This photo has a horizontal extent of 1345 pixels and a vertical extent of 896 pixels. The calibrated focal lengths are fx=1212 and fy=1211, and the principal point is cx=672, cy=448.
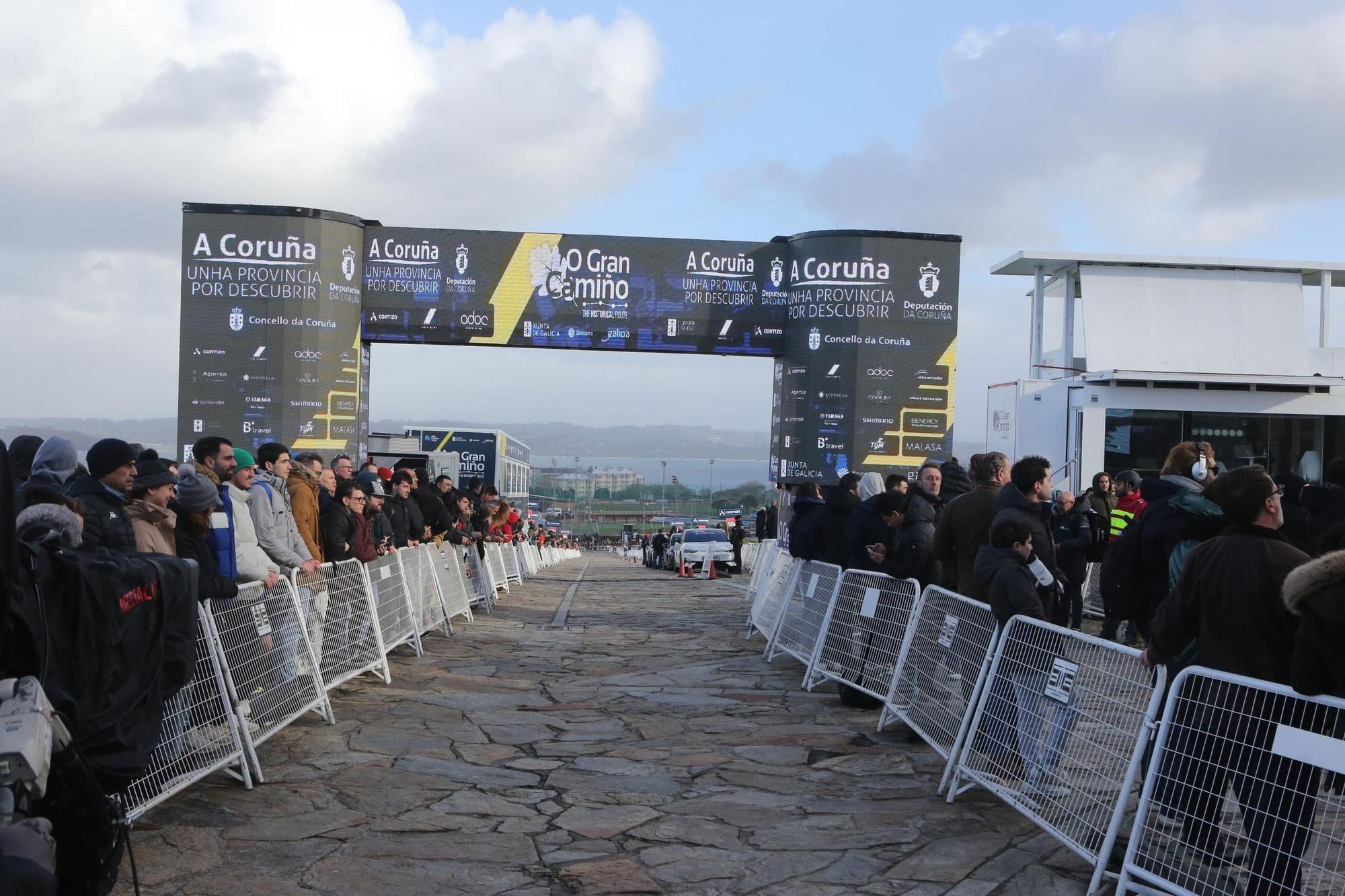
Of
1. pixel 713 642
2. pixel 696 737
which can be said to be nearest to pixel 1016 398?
pixel 713 642

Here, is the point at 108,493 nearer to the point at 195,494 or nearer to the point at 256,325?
the point at 195,494

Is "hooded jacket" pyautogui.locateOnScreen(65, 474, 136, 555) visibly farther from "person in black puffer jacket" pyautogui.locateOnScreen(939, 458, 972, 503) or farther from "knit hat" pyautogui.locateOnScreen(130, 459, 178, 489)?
"person in black puffer jacket" pyautogui.locateOnScreen(939, 458, 972, 503)

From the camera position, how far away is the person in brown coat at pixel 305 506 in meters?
9.70

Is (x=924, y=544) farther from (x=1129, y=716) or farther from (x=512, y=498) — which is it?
(x=512, y=498)

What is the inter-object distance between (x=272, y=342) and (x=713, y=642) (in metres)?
12.2

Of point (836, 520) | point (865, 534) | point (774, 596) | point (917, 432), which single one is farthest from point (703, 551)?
point (865, 534)

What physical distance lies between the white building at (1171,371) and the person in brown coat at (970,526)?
13595 millimetres

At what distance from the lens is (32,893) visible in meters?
2.74

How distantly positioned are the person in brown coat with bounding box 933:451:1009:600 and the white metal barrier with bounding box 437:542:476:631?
22.9ft

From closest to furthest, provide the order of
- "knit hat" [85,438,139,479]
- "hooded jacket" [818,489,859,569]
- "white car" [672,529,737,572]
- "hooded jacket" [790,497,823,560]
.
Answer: "knit hat" [85,438,139,479] < "hooded jacket" [818,489,859,569] < "hooded jacket" [790,497,823,560] < "white car" [672,529,737,572]

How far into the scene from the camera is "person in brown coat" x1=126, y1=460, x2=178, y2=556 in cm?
641

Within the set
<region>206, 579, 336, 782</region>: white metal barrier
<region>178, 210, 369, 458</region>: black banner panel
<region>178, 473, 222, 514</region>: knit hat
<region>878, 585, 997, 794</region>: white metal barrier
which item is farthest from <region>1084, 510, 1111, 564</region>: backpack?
<region>178, 210, 369, 458</region>: black banner panel

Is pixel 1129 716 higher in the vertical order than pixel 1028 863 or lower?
higher

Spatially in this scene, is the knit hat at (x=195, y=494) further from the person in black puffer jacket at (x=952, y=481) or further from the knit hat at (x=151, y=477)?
the person in black puffer jacket at (x=952, y=481)
